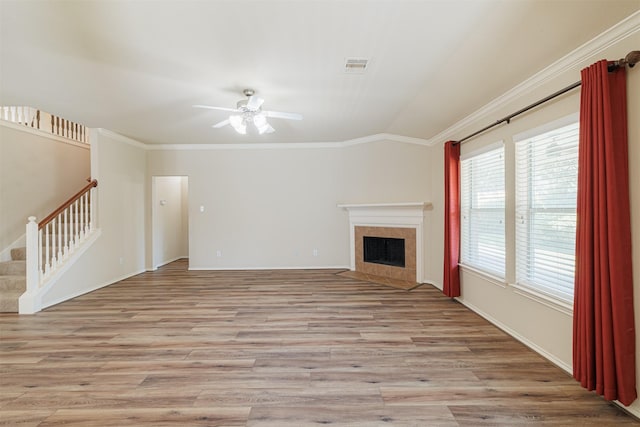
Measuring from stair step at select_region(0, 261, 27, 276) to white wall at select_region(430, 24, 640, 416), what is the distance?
6325mm

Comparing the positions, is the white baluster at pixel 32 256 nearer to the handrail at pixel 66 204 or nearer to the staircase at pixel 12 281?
the handrail at pixel 66 204

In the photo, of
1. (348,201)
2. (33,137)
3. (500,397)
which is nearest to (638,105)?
(500,397)

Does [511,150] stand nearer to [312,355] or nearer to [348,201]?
[312,355]

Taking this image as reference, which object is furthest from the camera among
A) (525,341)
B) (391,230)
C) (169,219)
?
(169,219)

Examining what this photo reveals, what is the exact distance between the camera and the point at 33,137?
4.79 m

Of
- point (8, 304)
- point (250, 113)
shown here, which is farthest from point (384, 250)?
point (8, 304)

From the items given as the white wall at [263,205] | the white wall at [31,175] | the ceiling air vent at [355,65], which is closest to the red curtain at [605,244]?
the ceiling air vent at [355,65]

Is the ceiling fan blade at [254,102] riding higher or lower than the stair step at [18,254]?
higher

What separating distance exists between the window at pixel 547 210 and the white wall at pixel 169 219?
6.54 metres

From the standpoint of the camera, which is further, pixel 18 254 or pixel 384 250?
pixel 384 250

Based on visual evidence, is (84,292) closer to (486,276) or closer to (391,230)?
(391,230)

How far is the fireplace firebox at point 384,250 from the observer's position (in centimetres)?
546

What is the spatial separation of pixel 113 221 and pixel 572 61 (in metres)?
6.53

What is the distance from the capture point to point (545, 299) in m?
2.51
